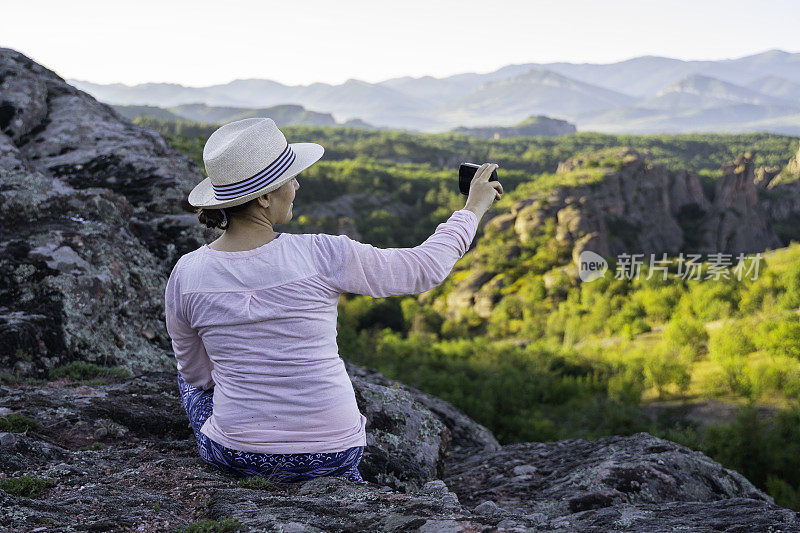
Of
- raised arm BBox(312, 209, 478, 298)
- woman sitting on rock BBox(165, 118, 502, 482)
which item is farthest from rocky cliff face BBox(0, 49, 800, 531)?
raised arm BBox(312, 209, 478, 298)

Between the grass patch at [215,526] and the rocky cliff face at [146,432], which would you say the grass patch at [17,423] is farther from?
the grass patch at [215,526]

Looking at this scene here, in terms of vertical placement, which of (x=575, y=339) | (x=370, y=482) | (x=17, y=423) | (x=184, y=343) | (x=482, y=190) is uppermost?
(x=482, y=190)

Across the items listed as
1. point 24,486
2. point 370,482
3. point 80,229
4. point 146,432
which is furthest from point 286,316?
point 80,229

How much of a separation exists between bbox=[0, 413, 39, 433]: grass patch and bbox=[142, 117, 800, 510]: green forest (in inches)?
189

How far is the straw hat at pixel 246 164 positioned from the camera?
8.66ft

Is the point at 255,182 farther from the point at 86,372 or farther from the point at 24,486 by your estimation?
the point at 86,372

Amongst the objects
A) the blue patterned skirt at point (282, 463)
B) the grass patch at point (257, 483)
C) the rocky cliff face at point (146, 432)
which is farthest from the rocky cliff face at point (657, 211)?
the grass patch at point (257, 483)

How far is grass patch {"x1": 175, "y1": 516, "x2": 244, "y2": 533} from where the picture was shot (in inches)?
88.4

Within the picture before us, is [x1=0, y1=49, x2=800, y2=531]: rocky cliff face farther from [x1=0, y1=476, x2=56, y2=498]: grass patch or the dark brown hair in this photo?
the dark brown hair

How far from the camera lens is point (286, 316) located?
2.64 m

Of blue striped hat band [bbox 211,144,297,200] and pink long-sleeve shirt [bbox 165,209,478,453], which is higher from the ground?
blue striped hat band [bbox 211,144,297,200]

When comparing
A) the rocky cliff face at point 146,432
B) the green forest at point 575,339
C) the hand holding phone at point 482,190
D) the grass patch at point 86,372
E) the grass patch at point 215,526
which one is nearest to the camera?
the grass patch at point 215,526

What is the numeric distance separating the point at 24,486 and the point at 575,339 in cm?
5439

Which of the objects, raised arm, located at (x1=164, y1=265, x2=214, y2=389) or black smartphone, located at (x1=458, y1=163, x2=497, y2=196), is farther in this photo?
black smartphone, located at (x1=458, y1=163, x2=497, y2=196)
